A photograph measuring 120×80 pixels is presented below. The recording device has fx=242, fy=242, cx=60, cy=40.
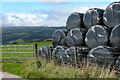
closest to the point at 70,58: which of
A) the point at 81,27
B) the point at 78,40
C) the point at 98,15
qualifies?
the point at 78,40

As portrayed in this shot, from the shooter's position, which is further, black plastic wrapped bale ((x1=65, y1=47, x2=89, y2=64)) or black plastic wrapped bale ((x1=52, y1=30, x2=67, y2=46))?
black plastic wrapped bale ((x1=52, y1=30, x2=67, y2=46))

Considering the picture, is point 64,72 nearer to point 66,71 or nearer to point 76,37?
point 66,71

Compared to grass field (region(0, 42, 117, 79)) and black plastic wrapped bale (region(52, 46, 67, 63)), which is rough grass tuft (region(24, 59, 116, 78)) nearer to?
grass field (region(0, 42, 117, 79))

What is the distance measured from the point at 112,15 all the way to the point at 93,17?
4.09 feet

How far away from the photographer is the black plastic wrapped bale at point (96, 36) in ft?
36.8

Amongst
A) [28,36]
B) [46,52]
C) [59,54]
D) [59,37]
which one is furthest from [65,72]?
[28,36]

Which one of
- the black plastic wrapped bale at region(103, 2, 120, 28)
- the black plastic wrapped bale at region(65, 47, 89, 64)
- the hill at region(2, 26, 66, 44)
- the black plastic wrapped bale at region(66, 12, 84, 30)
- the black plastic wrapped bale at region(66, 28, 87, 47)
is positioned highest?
the black plastic wrapped bale at region(103, 2, 120, 28)

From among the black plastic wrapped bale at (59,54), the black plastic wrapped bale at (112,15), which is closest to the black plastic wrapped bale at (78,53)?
the black plastic wrapped bale at (59,54)

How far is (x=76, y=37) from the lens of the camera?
42.1 feet

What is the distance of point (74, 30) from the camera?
12992mm

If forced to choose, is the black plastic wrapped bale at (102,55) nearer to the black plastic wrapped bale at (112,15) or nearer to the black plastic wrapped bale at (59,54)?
the black plastic wrapped bale at (112,15)

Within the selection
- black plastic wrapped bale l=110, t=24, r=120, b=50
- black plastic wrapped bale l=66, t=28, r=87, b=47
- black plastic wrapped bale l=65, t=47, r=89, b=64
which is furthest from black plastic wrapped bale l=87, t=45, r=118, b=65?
black plastic wrapped bale l=66, t=28, r=87, b=47

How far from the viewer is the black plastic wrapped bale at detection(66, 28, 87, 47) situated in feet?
41.6

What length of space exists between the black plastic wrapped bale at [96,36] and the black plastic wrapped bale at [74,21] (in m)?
1.37
